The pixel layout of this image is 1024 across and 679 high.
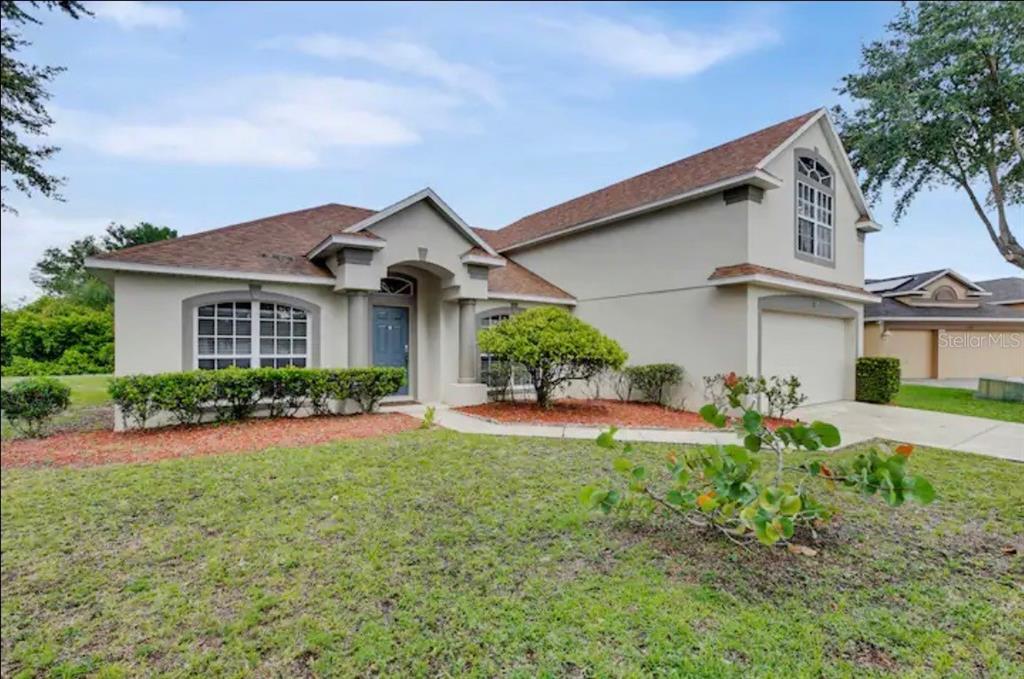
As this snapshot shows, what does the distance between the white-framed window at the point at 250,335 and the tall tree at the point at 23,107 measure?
1001 centimetres

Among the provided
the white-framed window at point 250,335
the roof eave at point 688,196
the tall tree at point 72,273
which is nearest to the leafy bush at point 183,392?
the white-framed window at point 250,335

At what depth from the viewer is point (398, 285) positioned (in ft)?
41.6

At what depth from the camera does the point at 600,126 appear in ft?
16.7

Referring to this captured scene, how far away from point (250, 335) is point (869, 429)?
12.5 metres

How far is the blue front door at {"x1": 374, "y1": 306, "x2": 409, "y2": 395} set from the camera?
12227 mm

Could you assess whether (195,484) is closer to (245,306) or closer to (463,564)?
(463,564)

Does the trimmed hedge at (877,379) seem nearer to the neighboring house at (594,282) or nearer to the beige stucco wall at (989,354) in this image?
the neighboring house at (594,282)

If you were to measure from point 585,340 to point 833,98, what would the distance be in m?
10.9

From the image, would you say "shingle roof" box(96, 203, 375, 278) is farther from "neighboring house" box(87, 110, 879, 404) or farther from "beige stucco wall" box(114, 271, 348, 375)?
"beige stucco wall" box(114, 271, 348, 375)

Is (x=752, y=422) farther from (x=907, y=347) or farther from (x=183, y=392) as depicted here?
(x=907, y=347)

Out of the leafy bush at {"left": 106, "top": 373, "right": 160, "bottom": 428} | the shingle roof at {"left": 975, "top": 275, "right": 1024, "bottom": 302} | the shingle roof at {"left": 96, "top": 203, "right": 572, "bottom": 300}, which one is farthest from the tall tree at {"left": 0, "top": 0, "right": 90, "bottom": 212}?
the leafy bush at {"left": 106, "top": 373, "right": 160, "bottom": 428}

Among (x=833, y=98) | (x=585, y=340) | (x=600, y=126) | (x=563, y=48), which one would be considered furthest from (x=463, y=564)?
(x=833, y=98)

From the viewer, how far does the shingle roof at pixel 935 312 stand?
4.25 meters

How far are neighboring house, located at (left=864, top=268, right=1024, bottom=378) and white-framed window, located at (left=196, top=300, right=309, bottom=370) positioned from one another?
10.9m
